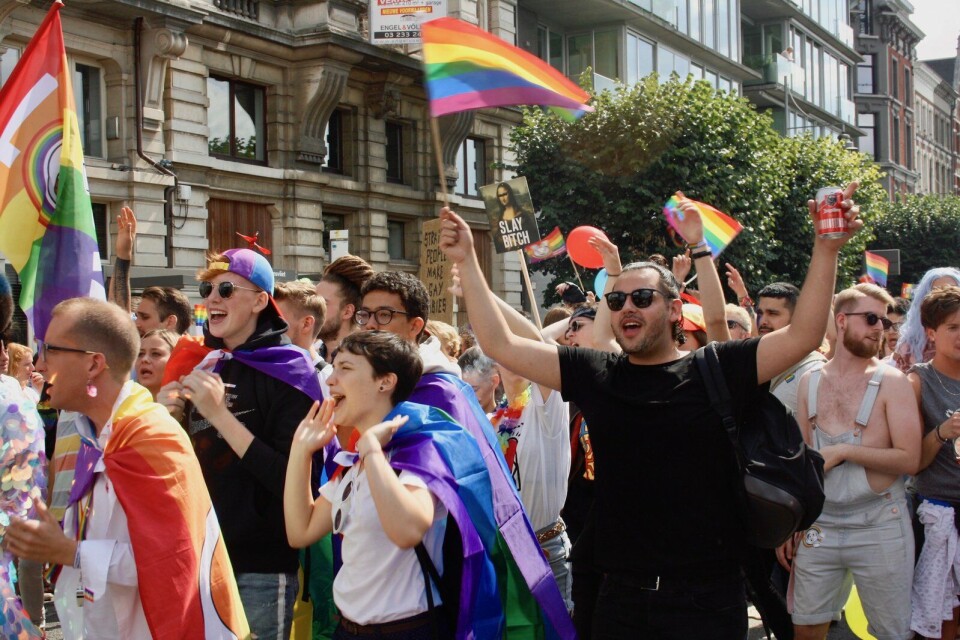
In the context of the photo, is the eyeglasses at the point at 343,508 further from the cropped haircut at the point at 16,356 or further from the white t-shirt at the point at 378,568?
the cropped haircut at the point at 16,356

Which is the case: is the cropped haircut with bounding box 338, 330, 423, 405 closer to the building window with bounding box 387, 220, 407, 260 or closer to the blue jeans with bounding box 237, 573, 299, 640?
the blue jeans with bounding box 237, 573, 299, 640

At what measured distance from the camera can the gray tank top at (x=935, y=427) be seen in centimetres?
534

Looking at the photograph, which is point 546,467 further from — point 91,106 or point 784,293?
point 91,106

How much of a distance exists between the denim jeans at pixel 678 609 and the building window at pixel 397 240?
68.2 feet

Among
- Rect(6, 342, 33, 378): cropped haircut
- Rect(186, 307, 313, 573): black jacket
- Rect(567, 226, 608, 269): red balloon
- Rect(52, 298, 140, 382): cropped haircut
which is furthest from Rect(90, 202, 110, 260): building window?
Rect(52, 298, 140, 382): cropped haircut

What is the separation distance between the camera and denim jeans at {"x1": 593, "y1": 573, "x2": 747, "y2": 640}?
136 inches

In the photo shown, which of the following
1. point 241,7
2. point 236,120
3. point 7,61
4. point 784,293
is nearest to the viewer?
point 784,293

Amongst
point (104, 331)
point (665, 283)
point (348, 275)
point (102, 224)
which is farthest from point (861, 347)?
point (102, 224)

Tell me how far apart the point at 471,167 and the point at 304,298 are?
71.8ft

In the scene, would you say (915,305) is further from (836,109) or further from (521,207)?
(836,109)

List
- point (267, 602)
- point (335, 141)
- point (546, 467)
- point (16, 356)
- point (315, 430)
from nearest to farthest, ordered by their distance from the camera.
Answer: point (315, 430), point (267, 602), point (546, 467), point (16, 356), point (335, 141)

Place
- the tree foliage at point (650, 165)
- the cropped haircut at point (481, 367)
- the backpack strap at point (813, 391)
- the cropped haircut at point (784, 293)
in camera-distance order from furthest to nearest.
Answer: the tree foliage at point (650, 165), the cropped haircut at point (784, 293), the cropped haircut at point (481, 367), the backpack strap at point (813, 391)

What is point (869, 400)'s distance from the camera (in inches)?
204


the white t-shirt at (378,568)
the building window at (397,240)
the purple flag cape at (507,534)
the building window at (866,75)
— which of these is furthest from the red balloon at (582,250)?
the building window at (866,75)
